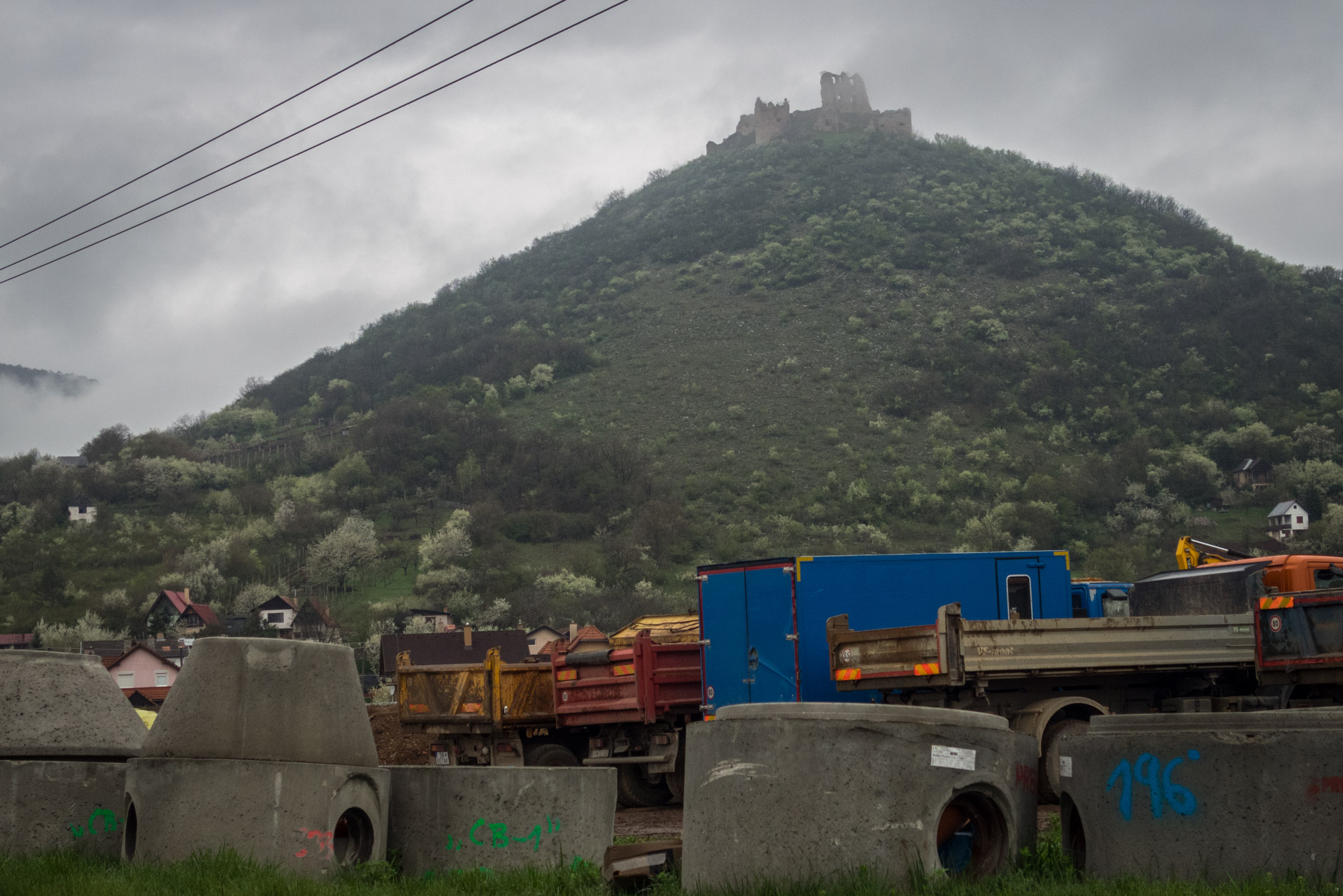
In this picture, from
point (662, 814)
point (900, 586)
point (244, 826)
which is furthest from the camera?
point (662, 814)

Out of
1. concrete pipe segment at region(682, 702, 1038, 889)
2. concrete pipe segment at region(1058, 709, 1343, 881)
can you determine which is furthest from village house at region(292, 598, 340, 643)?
concrete pipe segment at region(1058, 709, 1343, 881)

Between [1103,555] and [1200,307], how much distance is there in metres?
59.8

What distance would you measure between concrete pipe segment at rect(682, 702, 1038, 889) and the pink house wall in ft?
172

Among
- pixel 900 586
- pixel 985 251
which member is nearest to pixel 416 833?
pixel 900 586

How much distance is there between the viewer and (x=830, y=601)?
45.1ft

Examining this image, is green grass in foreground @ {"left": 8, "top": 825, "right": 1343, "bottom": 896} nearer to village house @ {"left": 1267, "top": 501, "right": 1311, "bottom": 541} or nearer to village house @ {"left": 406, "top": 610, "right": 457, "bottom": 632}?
village house @ {"left": 406, "top": 610, "right": 457, "bottom": 632}

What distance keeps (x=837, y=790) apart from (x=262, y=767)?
4.25m

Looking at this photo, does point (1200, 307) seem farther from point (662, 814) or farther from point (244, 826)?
point (244, 826)

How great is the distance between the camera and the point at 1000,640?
11.5 m

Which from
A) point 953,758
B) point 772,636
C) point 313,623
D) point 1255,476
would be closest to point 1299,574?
point 772,636

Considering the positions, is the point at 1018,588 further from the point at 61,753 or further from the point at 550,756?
the point at 61,753

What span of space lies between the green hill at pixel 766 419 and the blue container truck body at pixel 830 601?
149 ft

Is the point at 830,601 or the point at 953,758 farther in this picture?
the point at 830,601

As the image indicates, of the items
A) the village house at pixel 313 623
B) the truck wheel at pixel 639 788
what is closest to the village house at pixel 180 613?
the village house at pixel 313 623
